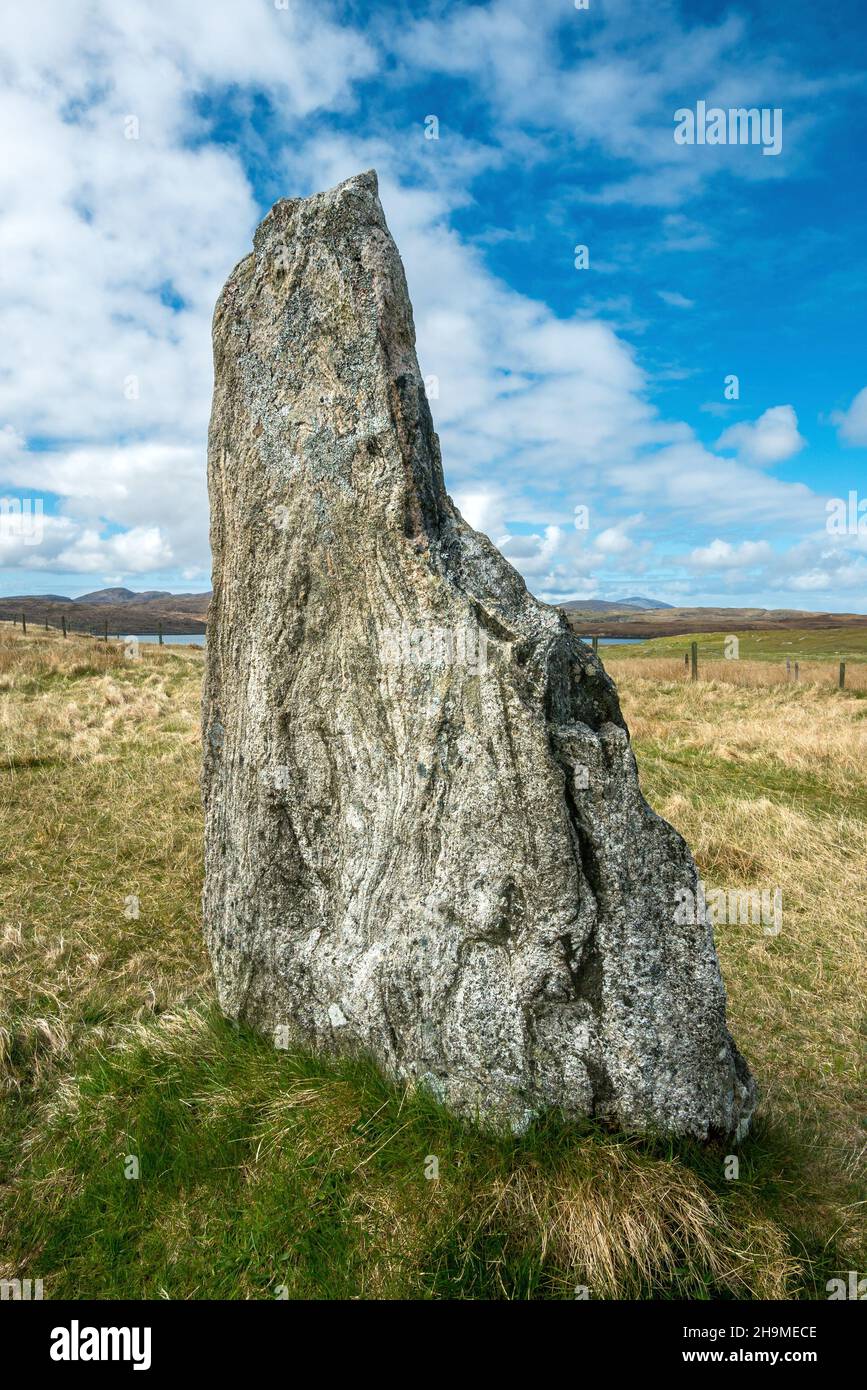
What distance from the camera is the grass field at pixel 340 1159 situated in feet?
10.9

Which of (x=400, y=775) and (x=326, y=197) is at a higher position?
(x=326, y=197)

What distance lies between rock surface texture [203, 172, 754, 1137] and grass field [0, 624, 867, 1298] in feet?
0.97

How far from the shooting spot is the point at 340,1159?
375cm

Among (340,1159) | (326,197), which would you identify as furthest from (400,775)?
(326,197)

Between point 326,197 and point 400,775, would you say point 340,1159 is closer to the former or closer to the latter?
point 400,775

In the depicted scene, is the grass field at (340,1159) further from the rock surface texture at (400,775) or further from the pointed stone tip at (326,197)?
the pointed stone tip at (326,197)

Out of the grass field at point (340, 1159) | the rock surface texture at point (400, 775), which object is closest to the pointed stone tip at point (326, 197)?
the rock surface texture at point (400, 775)

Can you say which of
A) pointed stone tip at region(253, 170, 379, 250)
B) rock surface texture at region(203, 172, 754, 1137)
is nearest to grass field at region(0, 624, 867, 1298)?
rock surface texture at region(203, 172, 754, 1137)

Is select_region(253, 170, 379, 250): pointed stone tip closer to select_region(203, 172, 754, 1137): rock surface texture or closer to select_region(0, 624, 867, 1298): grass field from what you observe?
select_region(203, 172, 754, 1137): rock surface texture

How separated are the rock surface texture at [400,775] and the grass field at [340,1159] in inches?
11.6

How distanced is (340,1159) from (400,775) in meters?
1.86

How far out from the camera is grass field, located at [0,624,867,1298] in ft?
10.9
